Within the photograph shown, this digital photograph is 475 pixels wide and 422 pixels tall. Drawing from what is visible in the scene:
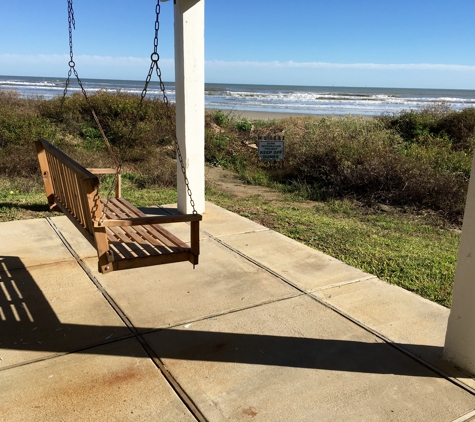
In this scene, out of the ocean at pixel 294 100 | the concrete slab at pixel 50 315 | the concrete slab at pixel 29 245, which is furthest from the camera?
the ocean at pixel 294 100

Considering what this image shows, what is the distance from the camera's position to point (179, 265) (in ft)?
15.2

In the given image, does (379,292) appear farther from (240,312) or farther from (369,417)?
(369,417)

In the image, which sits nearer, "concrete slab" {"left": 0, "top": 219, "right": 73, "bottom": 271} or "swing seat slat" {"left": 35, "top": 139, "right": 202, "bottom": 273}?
"swing seat slat" {"left": 35, "top": 139, "right": 202, "bottom": 273}

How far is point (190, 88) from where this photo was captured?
19.8 ft

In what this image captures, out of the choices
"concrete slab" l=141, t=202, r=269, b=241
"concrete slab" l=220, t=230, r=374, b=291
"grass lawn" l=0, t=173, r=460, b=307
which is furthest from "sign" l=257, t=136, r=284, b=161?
"concrete slab" l=220, t=230, r=374, b=291

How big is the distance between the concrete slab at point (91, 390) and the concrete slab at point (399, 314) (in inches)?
65.6

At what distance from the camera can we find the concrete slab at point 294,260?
14.2 ft

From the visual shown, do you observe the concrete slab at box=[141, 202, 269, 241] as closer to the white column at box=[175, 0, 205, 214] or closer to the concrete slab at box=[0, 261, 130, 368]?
the white column at box=[175, 0, 205, 214]

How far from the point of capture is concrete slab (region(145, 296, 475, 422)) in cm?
249

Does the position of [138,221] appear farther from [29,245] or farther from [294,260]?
[29,245]

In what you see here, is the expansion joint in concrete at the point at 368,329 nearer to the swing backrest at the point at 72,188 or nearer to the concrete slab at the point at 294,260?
the concrete slab at the point at 294,260

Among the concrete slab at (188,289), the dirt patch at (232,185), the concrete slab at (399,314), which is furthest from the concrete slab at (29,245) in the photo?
the dirt patch at (232,185)

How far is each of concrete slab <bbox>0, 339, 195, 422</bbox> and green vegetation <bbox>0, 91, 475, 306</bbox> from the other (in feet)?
7.65

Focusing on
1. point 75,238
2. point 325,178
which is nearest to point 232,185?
point 325,178
